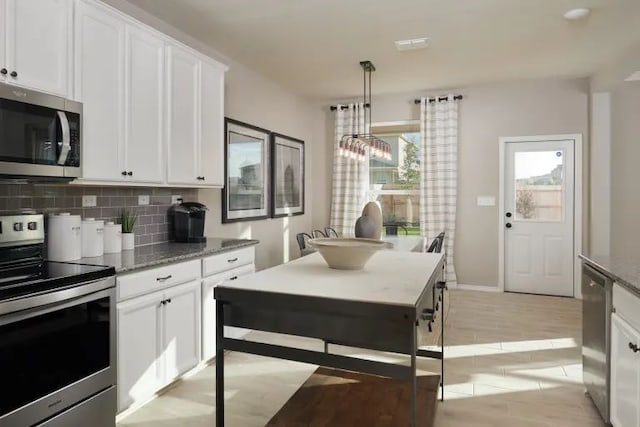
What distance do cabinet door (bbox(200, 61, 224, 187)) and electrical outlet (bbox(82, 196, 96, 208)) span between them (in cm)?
86

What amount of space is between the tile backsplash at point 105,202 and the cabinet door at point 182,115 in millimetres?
355

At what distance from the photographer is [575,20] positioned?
3533 millimetres

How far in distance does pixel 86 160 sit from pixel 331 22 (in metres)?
2.26

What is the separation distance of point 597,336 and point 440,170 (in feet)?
11.9

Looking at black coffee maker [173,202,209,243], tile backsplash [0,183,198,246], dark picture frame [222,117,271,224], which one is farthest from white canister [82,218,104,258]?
dark picture frame [222,117,271,224]

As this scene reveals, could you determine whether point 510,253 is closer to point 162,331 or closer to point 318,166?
point 318,166

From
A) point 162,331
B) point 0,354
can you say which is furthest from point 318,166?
point 0,354

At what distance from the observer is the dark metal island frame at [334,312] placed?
1500mm

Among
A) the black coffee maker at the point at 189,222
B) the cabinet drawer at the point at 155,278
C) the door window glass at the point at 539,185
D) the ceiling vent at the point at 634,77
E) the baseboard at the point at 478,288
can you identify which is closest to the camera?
the cabinet drawer at the point at 155,278

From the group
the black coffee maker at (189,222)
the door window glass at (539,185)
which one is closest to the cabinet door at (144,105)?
the black coffee maker at (189,222)

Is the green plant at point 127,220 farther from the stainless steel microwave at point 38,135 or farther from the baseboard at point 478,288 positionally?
the baseboard at point 478,288

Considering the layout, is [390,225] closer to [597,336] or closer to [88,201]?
[597,336]

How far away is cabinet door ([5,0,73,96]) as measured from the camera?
2027 millimetres

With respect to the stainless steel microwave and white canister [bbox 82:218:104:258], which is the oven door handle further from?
the stainless steel microwave
